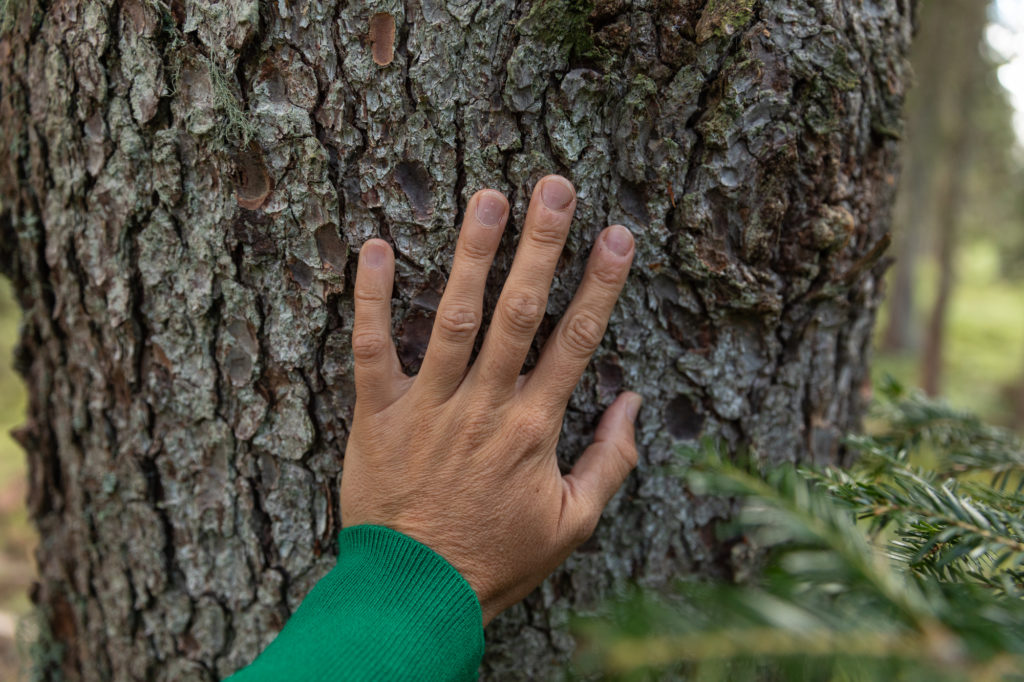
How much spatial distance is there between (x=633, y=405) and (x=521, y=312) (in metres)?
0.38

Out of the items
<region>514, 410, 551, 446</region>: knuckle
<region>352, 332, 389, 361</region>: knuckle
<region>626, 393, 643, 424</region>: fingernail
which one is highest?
<region>352, 332, 389, 361</region>: knuckle

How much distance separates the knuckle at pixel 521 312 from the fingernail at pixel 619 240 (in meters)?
0.20

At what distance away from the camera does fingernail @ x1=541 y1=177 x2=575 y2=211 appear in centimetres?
114

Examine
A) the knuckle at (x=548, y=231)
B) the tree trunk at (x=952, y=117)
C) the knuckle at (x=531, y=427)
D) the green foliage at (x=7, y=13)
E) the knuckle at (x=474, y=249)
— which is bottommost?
the knuckle at (x=531, y=427)

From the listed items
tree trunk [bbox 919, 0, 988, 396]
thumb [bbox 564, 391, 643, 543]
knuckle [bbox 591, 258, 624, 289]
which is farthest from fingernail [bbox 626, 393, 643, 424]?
tree trunk [bbox 919, 0, 988, 396]

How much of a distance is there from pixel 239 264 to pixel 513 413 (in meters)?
0.65

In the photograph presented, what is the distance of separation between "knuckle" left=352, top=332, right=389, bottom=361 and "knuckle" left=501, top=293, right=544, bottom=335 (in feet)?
0.81

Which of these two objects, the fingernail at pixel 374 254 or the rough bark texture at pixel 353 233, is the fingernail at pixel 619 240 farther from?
the fingernail at pixel 374 254

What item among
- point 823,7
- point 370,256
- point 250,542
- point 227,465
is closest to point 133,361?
point 227,465

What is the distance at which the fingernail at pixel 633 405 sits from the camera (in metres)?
1.33

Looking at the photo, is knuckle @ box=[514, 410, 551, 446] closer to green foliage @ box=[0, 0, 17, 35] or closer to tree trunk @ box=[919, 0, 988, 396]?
green foliage @ box=[0, 0, 17, 35]

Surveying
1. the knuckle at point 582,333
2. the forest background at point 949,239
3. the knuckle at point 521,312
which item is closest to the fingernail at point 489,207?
the knuckle at point 521,312

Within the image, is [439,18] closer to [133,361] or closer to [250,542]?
[133,361]

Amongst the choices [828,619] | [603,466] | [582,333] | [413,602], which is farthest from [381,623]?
[828,619]
